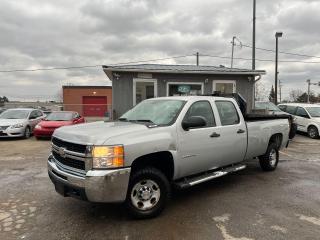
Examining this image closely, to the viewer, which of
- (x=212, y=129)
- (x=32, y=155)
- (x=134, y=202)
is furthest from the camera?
(x=32, y=155)

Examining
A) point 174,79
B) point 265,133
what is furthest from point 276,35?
point 265,133

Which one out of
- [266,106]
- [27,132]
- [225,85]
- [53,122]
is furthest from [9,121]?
[266,106]

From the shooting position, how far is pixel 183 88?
15.1 metres

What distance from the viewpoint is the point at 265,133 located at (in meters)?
7.16

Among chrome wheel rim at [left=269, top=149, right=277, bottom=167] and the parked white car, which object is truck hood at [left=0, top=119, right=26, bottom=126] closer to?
chrome wheel rim at [left=269, top=149, right=277, bottom=167]

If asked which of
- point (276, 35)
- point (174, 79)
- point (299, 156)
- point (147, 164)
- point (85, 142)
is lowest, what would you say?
point (299, 156)

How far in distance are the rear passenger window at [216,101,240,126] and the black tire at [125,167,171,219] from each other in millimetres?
1952

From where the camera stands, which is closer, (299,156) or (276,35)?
(299,156)

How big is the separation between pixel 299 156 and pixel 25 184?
8.14 m

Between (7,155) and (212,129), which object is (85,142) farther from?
(7,155)

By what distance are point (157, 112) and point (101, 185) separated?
6.27 ft

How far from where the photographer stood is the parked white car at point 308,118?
1534 cm

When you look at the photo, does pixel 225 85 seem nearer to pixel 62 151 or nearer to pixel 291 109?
pixel 291 109

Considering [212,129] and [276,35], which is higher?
[276,35]
